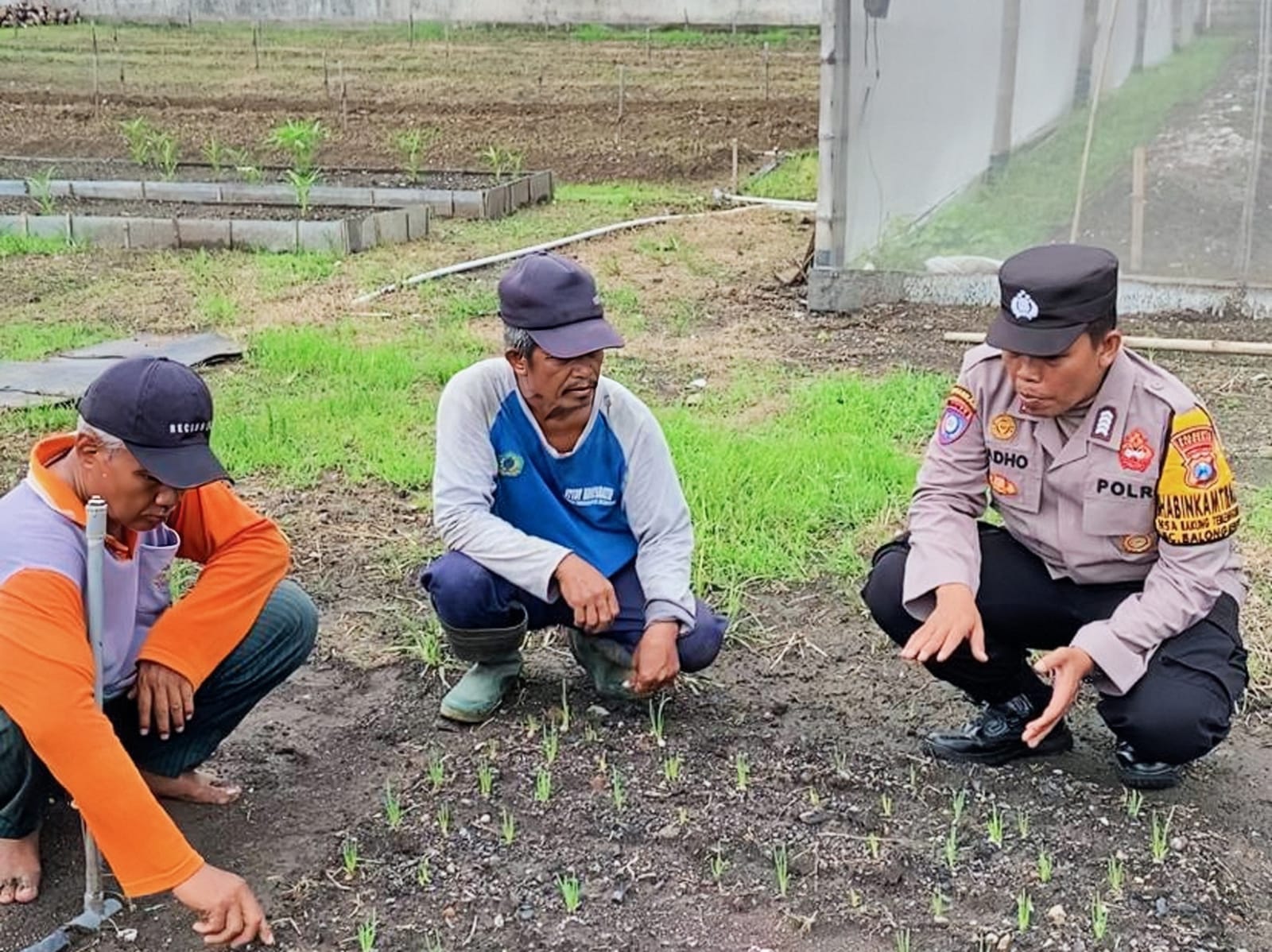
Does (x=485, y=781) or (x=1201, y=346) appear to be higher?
(x=1201, y=346)

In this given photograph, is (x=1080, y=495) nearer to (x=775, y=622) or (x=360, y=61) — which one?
(x=775, y=622)

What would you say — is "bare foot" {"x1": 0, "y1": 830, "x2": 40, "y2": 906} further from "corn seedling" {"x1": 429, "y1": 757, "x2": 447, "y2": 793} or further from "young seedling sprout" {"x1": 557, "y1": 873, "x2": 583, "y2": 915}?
"young seedling sprout" {"x1": 557, "y1": 873, "x2": 583, "y2": 915}

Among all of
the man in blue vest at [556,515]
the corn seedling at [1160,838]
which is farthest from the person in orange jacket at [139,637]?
the corn seedling at [1160,838]

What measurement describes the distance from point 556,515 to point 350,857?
921 mm

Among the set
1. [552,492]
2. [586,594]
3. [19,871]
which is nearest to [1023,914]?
[586,594]

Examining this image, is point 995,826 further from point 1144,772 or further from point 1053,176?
point 1053,176

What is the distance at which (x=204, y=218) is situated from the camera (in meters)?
9.71

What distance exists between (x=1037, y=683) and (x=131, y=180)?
9.81 meters

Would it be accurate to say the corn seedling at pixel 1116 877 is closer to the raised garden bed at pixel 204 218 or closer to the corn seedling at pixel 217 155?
the raised garden bed at pixel 204 218

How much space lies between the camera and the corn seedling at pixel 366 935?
2613 millimetres

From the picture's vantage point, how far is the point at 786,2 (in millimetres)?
24500

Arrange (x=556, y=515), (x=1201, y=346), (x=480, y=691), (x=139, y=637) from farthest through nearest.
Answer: (x=1201, y=346), (x=480, y=691), (x=556, y=515), (x=139, y=637)

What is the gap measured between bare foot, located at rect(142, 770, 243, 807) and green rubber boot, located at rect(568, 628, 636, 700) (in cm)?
87

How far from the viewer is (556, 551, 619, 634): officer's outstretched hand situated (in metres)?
3.22
